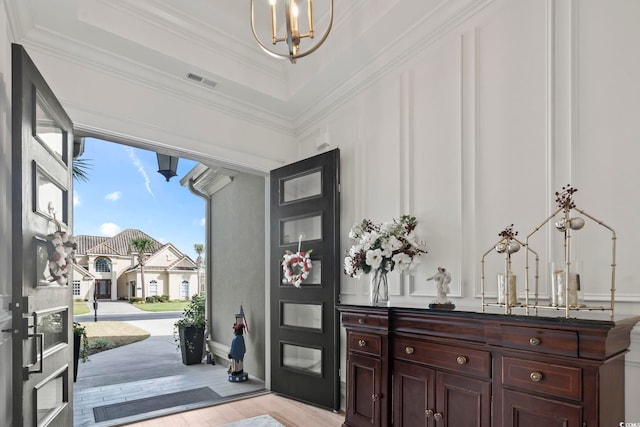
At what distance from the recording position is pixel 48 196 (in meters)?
2.46

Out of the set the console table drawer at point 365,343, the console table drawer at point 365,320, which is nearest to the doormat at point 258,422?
the console table drawer at point 365,343

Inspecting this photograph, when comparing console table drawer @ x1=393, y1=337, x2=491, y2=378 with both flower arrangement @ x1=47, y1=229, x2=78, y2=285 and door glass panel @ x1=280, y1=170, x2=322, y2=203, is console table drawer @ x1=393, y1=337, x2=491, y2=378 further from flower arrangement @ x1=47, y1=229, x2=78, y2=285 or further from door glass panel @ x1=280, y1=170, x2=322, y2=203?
flower arrangement @ x1=47, y1=229, x2=78, y2=285

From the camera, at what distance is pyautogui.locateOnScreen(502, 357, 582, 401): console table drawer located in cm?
162

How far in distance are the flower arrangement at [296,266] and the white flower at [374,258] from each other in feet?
3.73

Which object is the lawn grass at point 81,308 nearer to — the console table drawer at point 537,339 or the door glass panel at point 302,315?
the door glass panel at point 302,315

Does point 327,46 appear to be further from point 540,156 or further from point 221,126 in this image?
point 540,156

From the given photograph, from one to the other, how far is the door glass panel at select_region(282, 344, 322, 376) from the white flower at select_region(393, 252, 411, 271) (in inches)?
61.6

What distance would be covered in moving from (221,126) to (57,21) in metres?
1.63

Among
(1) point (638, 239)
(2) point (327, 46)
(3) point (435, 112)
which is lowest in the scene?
(1) point (638, 239)

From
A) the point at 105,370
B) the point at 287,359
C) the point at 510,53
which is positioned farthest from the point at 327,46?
the point at 105,370

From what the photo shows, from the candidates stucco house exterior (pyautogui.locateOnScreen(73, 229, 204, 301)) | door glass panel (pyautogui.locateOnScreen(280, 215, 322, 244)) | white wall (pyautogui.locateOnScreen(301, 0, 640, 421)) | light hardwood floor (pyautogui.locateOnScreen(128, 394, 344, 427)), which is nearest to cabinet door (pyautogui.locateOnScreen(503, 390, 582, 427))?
white wall (pyautogui.locateOnScreen(301, 0, 640, 421))

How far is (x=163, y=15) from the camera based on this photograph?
3.31 m

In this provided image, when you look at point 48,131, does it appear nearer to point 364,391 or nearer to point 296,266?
point 296,266

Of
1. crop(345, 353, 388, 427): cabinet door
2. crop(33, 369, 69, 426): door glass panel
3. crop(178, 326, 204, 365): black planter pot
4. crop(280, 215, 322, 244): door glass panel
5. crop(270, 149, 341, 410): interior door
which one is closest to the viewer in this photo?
crop(33, 369, 69, 426): door glass panel
